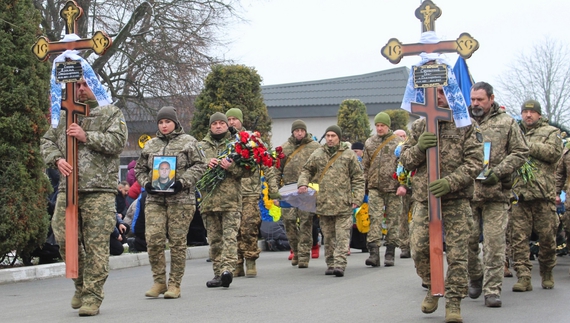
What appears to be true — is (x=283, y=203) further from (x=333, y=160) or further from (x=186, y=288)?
(x=186, y=288)

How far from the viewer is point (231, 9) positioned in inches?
1059

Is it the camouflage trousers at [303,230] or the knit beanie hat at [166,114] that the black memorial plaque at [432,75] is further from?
the camouflage trousers at [303,230]

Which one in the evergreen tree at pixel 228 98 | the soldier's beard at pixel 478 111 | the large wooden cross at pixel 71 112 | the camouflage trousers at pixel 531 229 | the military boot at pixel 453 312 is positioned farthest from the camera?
the evergreen tree at pixel 228 98

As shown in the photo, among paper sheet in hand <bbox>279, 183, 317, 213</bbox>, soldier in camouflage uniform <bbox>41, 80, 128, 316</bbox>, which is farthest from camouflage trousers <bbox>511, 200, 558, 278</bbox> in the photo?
soldier in camouflage uniform <bbox>41, 80, 128, 316</bbox>

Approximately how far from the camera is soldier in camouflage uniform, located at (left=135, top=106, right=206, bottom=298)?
9578mm

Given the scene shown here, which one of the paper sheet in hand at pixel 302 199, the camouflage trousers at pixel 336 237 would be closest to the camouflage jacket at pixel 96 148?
the camouflage trousers at pixel 336 237

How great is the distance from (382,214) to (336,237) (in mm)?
1780

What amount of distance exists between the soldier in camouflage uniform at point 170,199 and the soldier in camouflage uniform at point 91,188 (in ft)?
3.57

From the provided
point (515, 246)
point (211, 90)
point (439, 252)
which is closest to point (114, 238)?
point (211, 90)

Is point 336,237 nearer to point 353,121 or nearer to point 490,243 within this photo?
point 490,243

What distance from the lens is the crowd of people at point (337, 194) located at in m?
7.89

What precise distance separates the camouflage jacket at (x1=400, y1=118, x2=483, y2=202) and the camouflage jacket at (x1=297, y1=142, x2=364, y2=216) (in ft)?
15.1

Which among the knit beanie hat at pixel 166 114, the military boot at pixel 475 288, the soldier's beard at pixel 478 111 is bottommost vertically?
the military boot at pixel 475 288

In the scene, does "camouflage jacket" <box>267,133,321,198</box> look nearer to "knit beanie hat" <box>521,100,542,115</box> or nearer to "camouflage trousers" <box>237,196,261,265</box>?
"camouflage trousers" <box>237,196,261,265</box>
